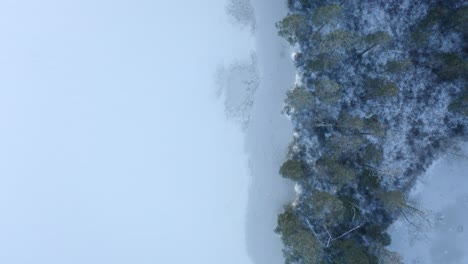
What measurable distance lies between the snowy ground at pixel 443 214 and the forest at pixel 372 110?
A: 2.28 feet

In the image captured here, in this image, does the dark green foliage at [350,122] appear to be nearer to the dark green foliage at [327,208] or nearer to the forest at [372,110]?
the forest at [372,110]

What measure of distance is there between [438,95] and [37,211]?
2226cm

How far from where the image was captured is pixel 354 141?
20.1m

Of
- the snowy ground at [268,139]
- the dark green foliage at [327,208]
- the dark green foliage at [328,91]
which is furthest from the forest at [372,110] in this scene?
the snowy ground at [268,139]

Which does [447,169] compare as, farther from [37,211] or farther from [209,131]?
[37,211]

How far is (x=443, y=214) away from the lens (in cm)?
2144

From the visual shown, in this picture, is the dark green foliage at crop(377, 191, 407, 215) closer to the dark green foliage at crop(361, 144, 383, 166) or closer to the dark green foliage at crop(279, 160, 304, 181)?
the dark green foliage at crop(361, 144, 383, 166)

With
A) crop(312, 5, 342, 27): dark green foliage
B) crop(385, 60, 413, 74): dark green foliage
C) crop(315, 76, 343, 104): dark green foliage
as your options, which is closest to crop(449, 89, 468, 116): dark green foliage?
crop(385, 60, 413, 74): dark green foliage

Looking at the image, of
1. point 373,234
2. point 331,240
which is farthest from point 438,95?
point 331,240

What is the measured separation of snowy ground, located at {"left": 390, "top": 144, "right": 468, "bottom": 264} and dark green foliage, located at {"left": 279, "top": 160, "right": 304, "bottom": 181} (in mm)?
6488

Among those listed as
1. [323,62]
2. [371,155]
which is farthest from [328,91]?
[371,155]

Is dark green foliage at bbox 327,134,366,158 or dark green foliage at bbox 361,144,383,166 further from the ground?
dark green foliage at bbox 327,134,366,158

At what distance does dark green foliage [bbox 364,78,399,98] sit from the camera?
19.8m

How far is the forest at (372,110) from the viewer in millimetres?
20203
